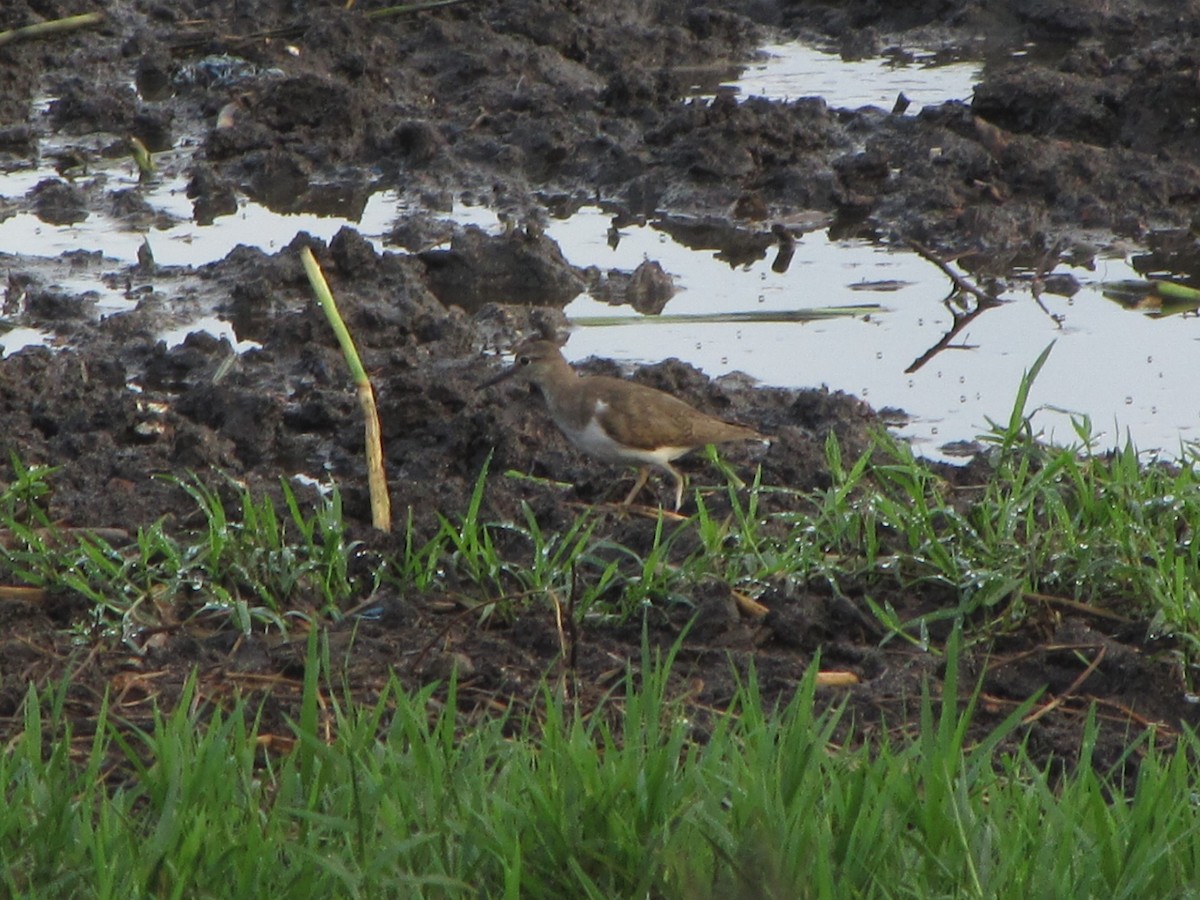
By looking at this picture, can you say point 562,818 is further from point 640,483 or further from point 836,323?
point 836,323

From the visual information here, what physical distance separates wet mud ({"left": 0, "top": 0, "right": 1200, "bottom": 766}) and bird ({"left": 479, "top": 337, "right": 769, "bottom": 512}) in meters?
0.17

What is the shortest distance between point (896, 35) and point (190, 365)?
784 centimetres

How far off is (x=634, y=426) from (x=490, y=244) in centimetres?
284

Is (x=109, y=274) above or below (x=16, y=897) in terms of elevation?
below

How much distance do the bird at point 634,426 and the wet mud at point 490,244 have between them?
0.17 m

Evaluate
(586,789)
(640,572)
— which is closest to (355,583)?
(640,572)

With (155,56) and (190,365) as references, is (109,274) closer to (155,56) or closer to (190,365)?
(190,365)

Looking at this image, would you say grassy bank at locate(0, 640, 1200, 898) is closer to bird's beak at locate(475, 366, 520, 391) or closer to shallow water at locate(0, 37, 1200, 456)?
shallow water at locate(0, 37, 1200, 456)

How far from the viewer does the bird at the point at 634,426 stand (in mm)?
5965

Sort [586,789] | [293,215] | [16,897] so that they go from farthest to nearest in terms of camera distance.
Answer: [293,215], [586,789], [16,897]

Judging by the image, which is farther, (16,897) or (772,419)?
(772,419)

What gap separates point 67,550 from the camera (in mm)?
5203

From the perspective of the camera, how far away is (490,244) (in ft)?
28.2

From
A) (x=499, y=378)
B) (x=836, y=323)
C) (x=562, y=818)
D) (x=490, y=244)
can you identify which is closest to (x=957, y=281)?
(x=836, y=323)
